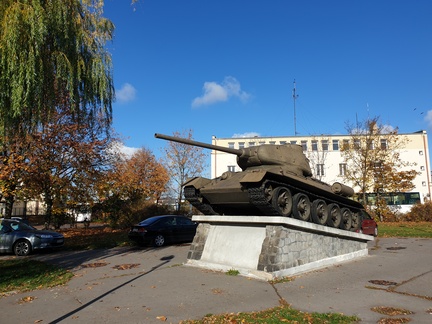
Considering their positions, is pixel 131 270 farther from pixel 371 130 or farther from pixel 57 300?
pixel 371 130

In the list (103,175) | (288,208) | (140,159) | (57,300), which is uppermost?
(140,159)

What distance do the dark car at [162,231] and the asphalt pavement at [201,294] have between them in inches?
180

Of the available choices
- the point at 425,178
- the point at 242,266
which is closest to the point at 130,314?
the point at 242,266

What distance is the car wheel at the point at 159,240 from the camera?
15.9 metres

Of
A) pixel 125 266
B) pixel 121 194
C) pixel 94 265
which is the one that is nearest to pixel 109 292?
pixel 125 266

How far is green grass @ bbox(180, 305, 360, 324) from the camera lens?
18.0 ft

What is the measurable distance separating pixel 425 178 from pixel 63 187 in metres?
45.2

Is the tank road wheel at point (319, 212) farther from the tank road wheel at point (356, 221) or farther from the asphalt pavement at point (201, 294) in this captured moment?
the tank road wheel at point (356, 221)

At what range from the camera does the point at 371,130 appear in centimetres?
3450

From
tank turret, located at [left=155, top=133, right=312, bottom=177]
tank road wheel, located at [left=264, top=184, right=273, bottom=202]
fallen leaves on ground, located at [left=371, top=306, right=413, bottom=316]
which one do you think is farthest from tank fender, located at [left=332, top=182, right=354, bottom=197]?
fallen leaves on ground, located at [left=371, top=306, right=413, bottom=316]

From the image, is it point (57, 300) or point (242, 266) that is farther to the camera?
point (242, 266)

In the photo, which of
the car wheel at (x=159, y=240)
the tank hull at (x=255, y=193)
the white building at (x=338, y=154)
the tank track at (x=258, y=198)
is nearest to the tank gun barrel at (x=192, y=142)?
the tank hull at (x=255, y=193)

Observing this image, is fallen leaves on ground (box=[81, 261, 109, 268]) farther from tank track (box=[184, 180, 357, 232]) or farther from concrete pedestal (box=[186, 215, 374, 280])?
tank track (box=[184, 180, 357, 232])

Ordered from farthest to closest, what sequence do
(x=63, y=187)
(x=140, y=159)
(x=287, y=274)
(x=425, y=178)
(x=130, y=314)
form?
(x=425, y=178), (x=140, y=159), (x=63, y=187), (x=287, y=274), (x=130, y=314)
